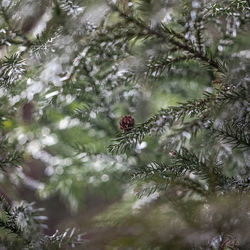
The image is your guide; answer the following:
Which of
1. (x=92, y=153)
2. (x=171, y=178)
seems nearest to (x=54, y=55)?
(x=171, y=178)

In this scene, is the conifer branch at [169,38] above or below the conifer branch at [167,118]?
above

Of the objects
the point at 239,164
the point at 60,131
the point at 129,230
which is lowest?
the point at 60,131

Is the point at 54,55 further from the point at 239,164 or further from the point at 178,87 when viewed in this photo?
the point at 178,87

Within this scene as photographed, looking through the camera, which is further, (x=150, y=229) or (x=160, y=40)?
(x=160, y=40)

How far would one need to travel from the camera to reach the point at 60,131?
1016 millimetres

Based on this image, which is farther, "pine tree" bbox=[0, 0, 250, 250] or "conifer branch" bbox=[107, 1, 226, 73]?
"conifer branch" bbox=[107, 1, 226, 73]

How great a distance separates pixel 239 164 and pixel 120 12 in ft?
0.90

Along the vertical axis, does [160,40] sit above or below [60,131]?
above

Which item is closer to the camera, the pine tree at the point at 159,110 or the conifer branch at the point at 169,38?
the pine tree at the point at 159,110

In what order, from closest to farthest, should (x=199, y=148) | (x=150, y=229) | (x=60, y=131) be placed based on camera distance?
(x=150, y=229) < (x=199, y=148) < (x=60, y=131)

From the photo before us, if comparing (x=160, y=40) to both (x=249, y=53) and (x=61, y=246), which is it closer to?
(x=249, y=53)

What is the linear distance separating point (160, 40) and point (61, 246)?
28 cm

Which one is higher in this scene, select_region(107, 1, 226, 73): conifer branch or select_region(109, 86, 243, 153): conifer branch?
select_region(107, 1, 226, 73): conifer branch

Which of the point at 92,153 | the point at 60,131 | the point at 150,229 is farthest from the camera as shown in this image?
the point at 60,131
